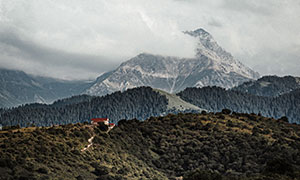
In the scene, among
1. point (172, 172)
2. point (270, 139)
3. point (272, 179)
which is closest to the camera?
point (272, 179)

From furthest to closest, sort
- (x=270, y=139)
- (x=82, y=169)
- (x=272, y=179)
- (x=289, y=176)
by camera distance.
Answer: (x=270, y=139)
(x=82, y=169)
(x=289, y=176)
(x=272, y=179)

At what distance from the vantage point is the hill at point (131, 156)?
136250 millimetres

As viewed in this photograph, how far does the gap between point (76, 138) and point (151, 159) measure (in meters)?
33.8

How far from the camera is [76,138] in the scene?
176250mm

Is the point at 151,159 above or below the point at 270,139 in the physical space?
below

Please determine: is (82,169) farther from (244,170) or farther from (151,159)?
(244,170)

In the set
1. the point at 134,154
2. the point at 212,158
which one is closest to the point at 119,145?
the point at 134,154

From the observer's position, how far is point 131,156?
604 feet

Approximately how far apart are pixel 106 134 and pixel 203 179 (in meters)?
86.0

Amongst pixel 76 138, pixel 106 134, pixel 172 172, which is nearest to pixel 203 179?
pixel 172 172

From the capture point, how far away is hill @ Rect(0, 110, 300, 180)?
136250mm

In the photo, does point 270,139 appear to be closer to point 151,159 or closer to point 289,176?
point 151,159

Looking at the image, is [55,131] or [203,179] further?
[55,131]

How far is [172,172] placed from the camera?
178250 mm
